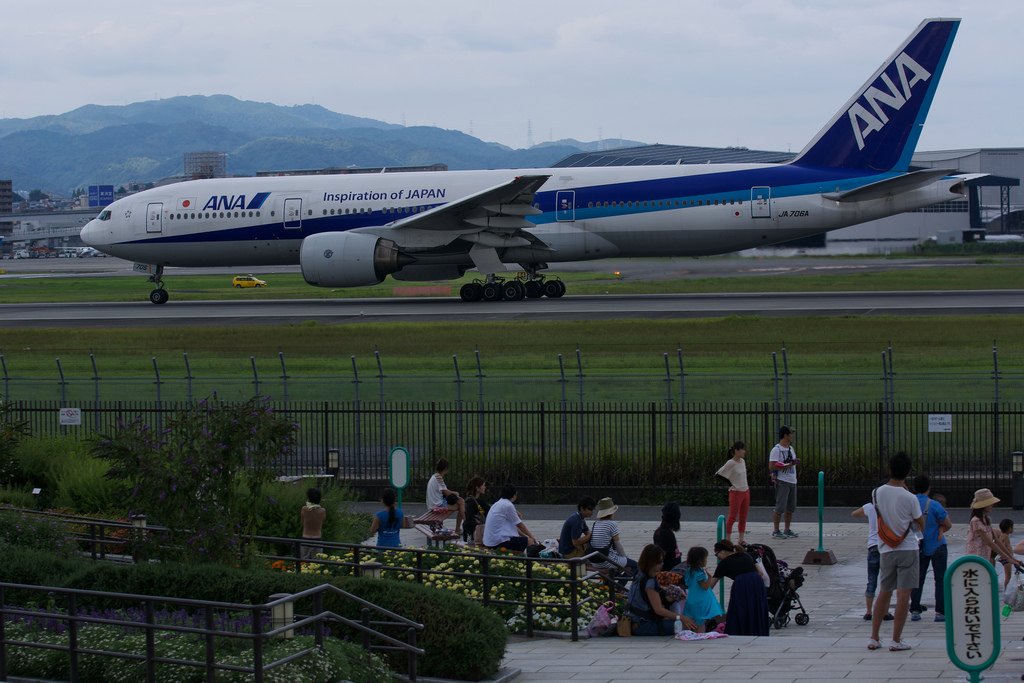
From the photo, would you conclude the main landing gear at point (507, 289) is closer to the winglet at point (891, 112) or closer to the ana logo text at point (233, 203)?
the ana logo text at point (233, 203)

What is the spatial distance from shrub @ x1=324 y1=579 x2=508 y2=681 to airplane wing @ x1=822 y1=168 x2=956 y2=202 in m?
27.5

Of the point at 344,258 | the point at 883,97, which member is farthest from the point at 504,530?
the point at 883,97

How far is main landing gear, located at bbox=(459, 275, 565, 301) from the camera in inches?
1356

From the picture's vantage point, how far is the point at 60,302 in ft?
133

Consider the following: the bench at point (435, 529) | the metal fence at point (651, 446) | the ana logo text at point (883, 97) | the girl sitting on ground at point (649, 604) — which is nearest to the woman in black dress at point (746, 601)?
the girl sitting on ground at point (649, 604)

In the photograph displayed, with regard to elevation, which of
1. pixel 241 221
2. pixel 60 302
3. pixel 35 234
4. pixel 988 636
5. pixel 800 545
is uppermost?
pixel 35 234

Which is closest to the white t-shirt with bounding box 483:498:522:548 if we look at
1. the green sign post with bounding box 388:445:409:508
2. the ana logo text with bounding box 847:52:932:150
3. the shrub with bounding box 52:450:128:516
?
the green sign post with bounding box 388:445:409:508

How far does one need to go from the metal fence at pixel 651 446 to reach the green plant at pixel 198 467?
654cm

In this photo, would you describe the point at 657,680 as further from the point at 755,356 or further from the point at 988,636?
the point at 755,356

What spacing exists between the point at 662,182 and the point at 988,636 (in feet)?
92.5

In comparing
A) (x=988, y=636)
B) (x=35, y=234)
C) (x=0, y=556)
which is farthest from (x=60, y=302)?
(x=35, y=234)

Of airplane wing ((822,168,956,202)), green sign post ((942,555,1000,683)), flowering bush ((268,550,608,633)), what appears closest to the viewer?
green sign post ((942,555,1000,683))

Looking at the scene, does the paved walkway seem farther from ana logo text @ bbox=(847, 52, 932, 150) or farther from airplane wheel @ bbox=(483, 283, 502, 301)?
ana logo text @ bbox=(847, 52, 932, 150)

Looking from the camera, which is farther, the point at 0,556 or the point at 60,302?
the point at 60,302
